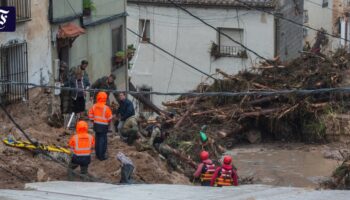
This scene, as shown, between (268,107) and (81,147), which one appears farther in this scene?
(268,107)

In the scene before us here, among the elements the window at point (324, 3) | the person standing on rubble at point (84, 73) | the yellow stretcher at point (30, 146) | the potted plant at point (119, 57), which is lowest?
the yellow stretcher at point (30, 146)

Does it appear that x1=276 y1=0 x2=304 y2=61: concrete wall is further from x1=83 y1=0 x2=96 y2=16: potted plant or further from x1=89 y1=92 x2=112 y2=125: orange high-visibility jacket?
x1=89 y1=92 x2=112 y2=125: orange high-visibility jacket

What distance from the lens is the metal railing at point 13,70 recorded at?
835 inches

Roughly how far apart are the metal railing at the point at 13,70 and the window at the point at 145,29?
1500 cm

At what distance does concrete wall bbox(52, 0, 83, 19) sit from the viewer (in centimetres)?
2383

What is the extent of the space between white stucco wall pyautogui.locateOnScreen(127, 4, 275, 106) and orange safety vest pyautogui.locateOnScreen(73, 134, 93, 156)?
701 inches

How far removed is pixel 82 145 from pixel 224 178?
2.90 meters

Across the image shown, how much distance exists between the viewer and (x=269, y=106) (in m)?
24.4

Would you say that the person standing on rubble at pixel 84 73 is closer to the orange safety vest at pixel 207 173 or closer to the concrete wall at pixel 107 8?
the concrete wall at pixel 107 8

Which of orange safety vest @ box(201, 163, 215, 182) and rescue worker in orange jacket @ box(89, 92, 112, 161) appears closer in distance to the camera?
orange safety vest @ box(201, 163, 215, 182)

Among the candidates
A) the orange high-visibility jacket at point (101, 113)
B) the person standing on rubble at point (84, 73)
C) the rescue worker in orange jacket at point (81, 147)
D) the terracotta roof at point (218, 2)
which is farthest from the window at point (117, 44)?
the rescue worker in orange jacket at point (81, 147)

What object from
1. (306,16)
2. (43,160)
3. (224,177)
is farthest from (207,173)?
(306,16)

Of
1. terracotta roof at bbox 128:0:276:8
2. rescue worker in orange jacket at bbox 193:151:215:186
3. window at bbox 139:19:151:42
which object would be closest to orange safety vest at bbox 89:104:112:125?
rescue worker in orange jacket at bbox 193:151:215:186

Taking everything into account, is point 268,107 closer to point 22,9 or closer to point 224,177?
point 22,9
